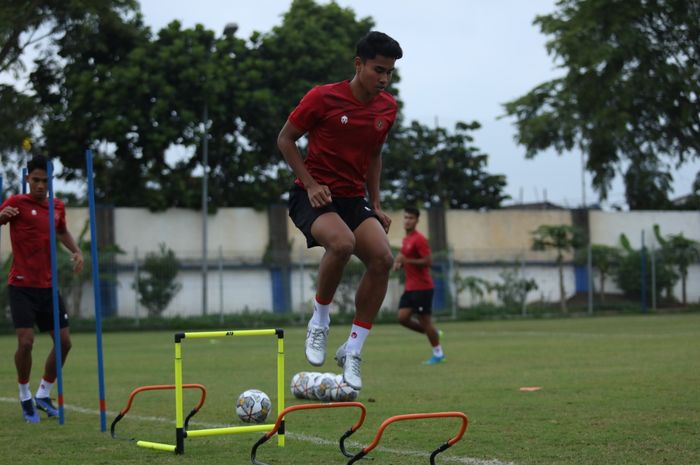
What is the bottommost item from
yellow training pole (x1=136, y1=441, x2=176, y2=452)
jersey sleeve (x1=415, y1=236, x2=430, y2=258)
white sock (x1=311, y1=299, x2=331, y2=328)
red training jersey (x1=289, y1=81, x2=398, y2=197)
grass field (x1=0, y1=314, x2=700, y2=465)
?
grass field (x1=0, y1=314, x2=700, y2=465)

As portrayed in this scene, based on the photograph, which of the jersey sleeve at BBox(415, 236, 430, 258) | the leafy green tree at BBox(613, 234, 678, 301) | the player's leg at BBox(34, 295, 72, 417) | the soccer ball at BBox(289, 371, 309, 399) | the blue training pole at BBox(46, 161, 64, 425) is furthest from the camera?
the leafy green tree at BBox(613, 234, 678, 301)

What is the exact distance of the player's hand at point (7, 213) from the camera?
402 inches

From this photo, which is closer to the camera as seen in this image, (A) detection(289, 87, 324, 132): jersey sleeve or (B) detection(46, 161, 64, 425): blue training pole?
(A) detection(289, 87, 324, 132): jersey sleeve

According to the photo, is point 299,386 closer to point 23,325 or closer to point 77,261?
point 77,261

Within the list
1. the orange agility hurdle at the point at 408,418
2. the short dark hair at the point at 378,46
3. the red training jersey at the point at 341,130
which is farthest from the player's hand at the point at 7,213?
the orange agility hurdle at the point at 408,418

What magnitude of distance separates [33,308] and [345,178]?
436 centimetres

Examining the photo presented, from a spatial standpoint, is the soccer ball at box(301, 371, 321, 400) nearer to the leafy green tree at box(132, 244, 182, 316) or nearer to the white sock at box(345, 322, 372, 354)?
the white sock at box(345, 322, 372, 354)

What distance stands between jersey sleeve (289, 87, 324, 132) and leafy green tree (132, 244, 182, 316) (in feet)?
90.6

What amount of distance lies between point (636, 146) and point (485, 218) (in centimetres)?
750

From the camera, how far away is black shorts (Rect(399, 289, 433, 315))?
17.1 m

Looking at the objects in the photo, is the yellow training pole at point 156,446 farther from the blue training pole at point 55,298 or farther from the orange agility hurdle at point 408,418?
the blue training pole at point 55,298

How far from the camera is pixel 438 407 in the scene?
34.1 ft

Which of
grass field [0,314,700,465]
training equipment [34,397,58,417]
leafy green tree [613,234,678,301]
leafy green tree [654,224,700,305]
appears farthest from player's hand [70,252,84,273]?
leafy green tree [654,224,700,305]

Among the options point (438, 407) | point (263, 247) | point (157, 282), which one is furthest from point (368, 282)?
point (263, 247)
